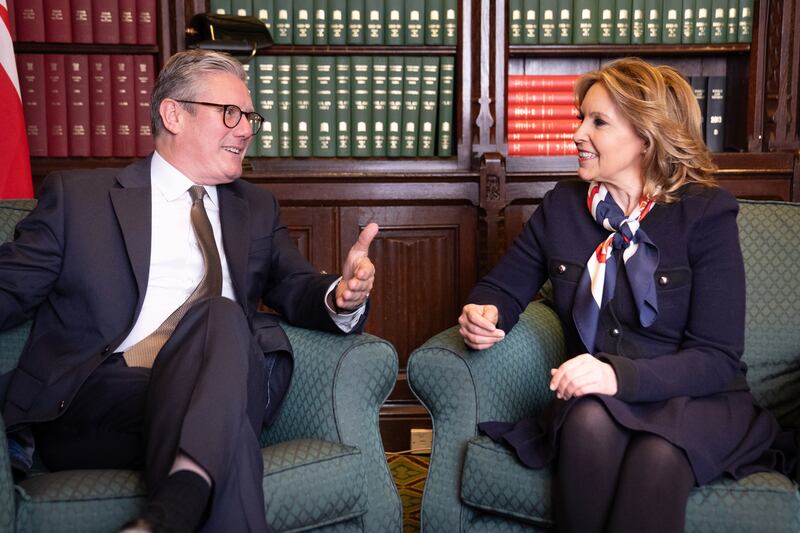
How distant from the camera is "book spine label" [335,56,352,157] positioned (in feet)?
10.3

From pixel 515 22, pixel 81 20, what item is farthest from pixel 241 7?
pixel 515 22

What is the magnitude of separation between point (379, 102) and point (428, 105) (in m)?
0.17

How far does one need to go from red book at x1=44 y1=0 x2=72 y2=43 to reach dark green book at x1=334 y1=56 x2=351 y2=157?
2.94 feet

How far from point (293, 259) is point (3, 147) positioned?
1.11 m

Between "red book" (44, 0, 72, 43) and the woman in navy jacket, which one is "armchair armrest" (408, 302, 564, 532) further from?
"red book" (44, 0, 72, 43)

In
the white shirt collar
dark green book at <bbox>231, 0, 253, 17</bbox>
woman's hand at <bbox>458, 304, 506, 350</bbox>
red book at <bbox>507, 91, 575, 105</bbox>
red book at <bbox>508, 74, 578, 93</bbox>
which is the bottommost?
woman's hand at <bbox>458, 304, 506, 350</bbox>

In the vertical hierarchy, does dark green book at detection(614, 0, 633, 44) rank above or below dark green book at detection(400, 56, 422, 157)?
above

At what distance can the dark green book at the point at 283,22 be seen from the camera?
10.1 ft

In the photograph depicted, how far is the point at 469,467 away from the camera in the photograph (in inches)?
68.4

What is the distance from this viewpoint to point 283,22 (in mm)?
3094

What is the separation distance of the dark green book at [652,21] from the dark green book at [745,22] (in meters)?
0.27

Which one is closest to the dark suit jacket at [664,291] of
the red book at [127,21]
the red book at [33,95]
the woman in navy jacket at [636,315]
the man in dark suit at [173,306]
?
the woman in navy jacket at [636,315]

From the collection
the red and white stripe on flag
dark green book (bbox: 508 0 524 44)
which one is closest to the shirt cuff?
the red and white stripe on flag

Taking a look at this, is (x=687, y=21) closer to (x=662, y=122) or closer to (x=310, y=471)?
(x=662, y=122)
